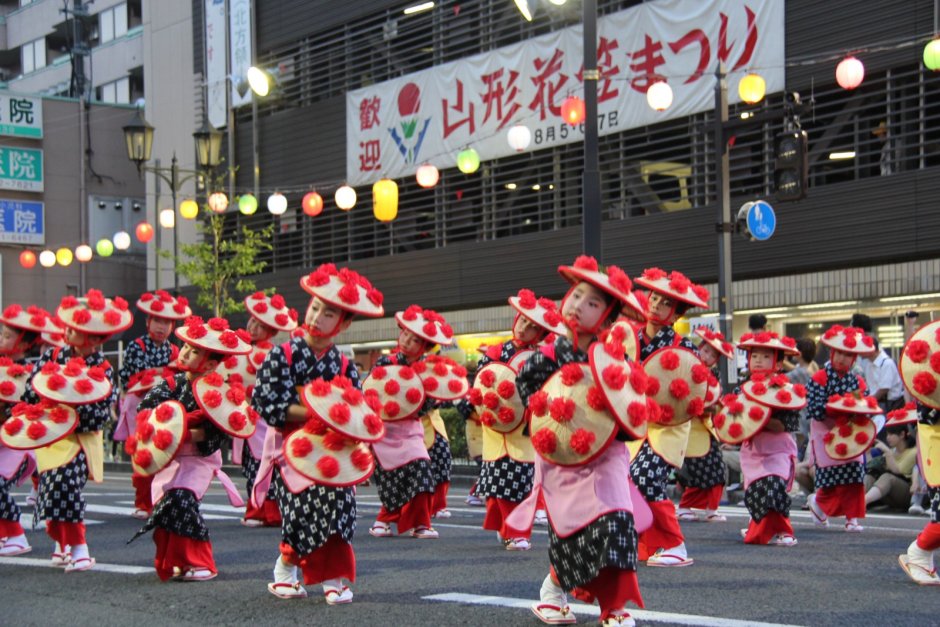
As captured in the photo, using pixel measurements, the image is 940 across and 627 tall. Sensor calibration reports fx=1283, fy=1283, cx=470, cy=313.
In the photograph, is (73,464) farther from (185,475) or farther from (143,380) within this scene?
(143,380)

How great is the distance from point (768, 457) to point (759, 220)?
6.18 metres

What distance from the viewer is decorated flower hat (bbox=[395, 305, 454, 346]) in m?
11.2

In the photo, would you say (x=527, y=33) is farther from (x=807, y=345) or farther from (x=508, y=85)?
(x=807, y=345)

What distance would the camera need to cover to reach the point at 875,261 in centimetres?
1850

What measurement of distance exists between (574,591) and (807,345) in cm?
780

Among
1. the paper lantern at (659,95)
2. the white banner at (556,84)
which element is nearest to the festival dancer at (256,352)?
the paper lantern at (659,95)

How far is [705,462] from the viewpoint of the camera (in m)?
12.0

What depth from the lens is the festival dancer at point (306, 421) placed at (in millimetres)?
7000

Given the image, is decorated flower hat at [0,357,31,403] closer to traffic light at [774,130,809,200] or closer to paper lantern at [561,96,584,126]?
traffic light at [774,130,809,200]

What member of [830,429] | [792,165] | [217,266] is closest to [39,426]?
[830,429]

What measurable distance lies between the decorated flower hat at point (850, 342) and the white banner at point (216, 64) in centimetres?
2198

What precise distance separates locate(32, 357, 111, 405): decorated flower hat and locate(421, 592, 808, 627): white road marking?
3114mm

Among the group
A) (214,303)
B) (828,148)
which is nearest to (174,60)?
(214,303)

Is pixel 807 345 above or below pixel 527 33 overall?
below
